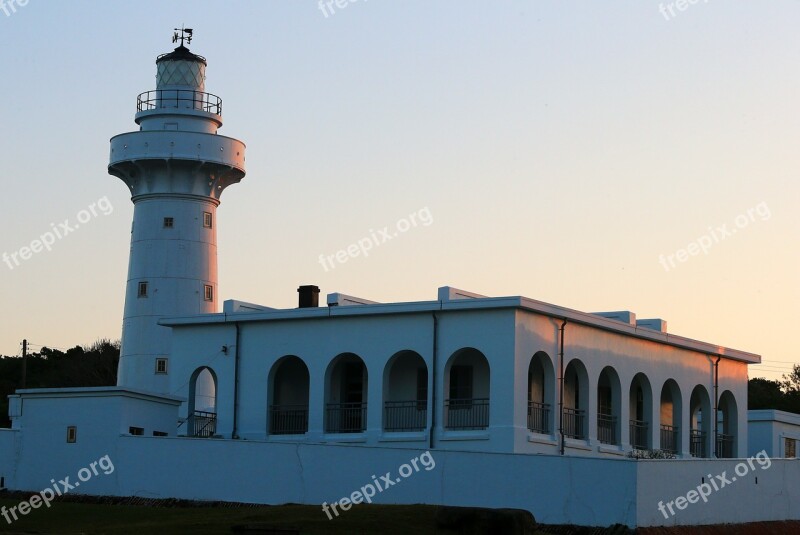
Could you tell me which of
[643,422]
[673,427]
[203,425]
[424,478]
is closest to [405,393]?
[203,425]

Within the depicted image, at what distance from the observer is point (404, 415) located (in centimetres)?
4009

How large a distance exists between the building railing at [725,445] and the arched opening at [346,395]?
1240 centimetres

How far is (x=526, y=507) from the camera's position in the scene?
3184cm

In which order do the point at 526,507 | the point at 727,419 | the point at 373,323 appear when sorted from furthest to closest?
the point at 727,419 → the point at 373,323 → the point at 526,507

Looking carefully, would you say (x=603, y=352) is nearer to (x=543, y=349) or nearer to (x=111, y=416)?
(x=543, y=349)

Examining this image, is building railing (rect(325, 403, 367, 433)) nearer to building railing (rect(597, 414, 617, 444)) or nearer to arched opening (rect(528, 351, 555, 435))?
arched opening (rect(528, 351, 555, 435))

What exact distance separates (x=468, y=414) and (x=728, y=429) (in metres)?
12.8

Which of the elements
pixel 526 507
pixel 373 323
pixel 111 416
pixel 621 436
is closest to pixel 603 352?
pixel 621 436

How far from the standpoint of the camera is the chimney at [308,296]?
43312 mm

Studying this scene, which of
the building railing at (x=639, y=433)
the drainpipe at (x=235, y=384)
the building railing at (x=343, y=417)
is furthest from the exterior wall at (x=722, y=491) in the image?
the drainpipe at (x=235, y=384)

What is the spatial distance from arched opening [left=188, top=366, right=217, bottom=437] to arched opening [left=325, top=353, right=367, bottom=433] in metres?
3.63

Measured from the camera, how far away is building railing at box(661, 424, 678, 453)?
44.9 meters

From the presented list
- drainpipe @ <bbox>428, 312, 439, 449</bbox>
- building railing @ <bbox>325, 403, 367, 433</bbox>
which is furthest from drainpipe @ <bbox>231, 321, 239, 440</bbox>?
drainpipe @ <bbox>428, 312, 439, 449</bbox>

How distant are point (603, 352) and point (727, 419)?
889cm
